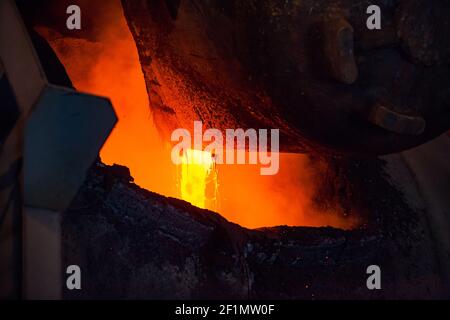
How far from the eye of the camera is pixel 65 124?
47.8 inches

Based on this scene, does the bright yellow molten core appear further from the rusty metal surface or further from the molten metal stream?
→ the rusty metal surface

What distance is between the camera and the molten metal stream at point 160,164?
6.89 ft

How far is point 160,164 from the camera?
90.8 inches

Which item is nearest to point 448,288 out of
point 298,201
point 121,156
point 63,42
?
point 298,201

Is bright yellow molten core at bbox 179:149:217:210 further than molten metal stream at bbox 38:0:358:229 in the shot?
Yes

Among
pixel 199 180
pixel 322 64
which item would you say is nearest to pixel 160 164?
pixel 199 180

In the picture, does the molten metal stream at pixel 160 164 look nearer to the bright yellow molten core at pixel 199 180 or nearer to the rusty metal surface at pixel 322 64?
the bright yellow molten core at pixel 199 180

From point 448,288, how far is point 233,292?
0.75 meters

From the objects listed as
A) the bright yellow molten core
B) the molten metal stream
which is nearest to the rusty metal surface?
the molten metal stream

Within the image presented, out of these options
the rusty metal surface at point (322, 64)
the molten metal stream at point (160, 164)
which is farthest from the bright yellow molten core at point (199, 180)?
the rusty metal surface at point (322, 64)

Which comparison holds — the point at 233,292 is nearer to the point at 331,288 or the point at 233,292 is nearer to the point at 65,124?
the point at 331,288

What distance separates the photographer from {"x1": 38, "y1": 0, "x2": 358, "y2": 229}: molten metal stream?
210cm

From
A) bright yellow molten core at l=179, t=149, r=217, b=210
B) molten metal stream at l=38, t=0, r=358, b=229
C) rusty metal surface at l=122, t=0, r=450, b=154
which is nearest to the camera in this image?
rusty metal surface at l=122, t=0, r=450, b=154

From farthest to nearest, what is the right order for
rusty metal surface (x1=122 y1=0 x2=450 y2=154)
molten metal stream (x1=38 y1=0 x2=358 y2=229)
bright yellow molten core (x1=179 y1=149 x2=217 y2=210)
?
bright yellow molten core (x1=179 y1=149 x2=217 y2=210)
molten metal stream (x1=38 y1=0 x2=358 y2=229)
rusty metal surface (x1=122 y1=0 x2=450 y2=154)
